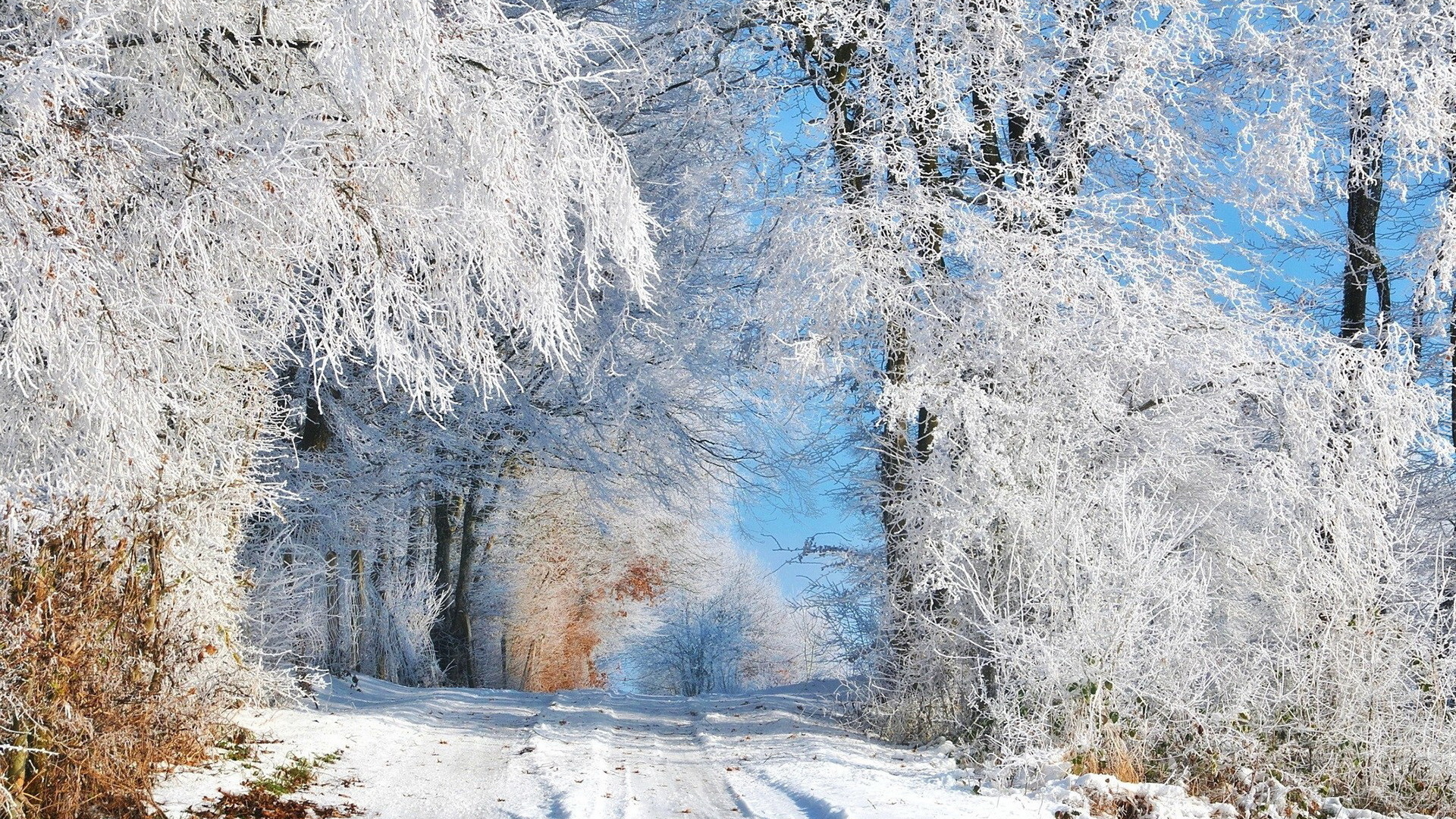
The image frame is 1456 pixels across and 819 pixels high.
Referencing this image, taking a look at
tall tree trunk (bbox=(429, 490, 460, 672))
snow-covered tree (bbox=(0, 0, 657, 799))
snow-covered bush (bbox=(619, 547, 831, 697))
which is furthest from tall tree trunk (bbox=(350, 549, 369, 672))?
snow-covered tree (bbox=(0, 0, 657, 799))

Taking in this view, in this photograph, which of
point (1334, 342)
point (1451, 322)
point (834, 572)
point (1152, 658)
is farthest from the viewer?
point (834, 572)

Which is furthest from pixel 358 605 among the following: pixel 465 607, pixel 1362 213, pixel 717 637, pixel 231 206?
pixel 1362 213

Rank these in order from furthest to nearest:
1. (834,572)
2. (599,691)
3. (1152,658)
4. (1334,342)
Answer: (599,691) < (834,572) < (1334,342) < (1152,658)

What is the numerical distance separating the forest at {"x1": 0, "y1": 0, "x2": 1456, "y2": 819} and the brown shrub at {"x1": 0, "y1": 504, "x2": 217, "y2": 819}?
0.08 ft

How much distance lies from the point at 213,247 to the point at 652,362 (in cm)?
786

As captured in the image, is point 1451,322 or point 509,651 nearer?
point 1451,322

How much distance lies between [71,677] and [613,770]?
3671 millimetres

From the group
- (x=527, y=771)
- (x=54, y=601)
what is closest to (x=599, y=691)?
(x=527, y=771)

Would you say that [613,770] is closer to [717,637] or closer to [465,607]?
[465,607]

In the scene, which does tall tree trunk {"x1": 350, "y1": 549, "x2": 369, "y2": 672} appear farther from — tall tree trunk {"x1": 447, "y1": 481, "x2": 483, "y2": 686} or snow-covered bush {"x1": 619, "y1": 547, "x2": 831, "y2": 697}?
snow-covered bush {"x1": 619, "y1": 547, "x2": 831, "y2": 697}

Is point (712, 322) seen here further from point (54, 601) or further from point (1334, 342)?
point (54, 601)

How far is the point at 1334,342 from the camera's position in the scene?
9055 mm

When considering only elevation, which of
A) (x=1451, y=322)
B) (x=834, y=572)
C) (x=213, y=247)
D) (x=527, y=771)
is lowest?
(x=527, y=771)

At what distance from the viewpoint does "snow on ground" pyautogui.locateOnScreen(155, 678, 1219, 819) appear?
246 inches
